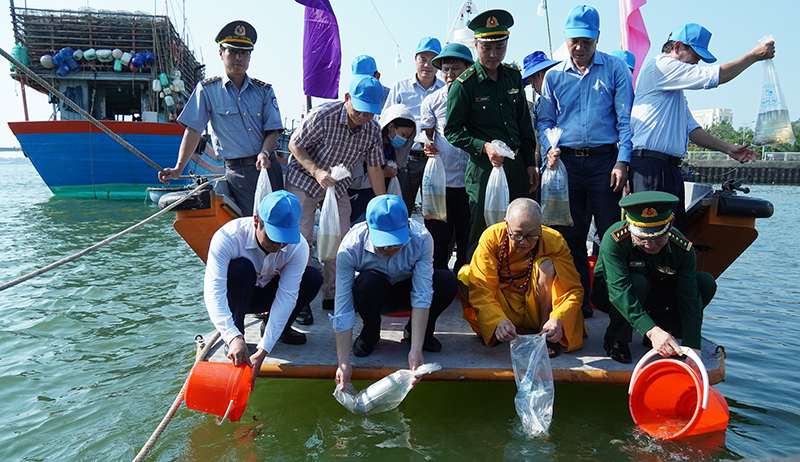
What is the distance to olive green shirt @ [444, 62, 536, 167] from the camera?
13.0 feet

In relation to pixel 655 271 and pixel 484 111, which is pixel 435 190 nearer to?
pixel 484 111

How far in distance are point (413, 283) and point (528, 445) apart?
3.64 ft

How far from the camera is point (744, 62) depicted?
3.47 m

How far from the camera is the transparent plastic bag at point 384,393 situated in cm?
308

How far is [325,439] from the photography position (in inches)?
123

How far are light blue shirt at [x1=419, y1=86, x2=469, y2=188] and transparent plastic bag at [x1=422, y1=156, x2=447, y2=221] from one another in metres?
0.14

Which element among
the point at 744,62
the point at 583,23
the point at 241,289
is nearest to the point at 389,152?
the point at 583,23

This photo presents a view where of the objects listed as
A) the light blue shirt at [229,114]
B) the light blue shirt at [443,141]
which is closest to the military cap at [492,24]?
the light blue shirt at [443,141]

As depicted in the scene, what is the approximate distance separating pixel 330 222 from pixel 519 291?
1396 millimetres

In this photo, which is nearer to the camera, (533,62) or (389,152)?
(389,152)

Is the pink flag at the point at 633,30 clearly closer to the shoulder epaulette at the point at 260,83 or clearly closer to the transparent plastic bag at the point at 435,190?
the transparent plastic bag at the point at 435,190

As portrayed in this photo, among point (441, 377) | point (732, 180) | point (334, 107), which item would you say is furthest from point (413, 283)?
point (732, 180)

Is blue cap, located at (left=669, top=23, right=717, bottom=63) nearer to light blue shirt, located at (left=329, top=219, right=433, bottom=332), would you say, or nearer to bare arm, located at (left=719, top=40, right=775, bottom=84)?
bare arm, located at (left=719, top=40, right=775, bottom=84)

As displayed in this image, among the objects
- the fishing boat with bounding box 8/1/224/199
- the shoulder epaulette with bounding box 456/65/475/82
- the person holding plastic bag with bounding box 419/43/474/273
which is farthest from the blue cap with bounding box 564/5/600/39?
the fishing boat with bounding box 8/1/224/199
